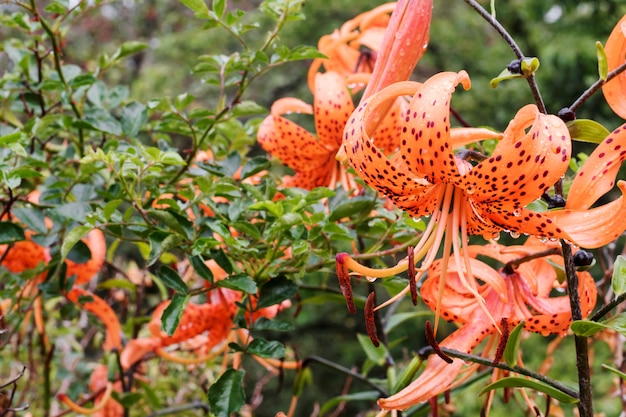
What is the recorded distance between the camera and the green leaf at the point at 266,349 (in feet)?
2.80

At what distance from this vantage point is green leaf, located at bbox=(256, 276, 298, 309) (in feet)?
2.92

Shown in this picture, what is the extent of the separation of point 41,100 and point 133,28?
4414 millimetres

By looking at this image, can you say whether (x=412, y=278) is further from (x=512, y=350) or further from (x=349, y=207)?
(x=349, y=207)

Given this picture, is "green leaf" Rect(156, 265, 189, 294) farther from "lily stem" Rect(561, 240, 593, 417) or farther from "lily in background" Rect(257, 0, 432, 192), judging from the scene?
"lily stem" Rect(561, 240, 593, 417)

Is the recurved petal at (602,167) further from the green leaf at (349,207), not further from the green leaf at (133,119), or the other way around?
the green leaf at (133,119)

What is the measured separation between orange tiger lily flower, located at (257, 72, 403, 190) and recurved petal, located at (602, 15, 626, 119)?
0.41 metres

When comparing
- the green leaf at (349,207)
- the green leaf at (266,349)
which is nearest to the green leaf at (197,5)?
the green leaf at (349,207)

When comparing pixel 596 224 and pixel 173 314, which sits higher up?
pixel 596 224

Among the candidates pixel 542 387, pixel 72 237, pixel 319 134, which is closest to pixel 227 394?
pixel 72 237

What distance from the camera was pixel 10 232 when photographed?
939 mm

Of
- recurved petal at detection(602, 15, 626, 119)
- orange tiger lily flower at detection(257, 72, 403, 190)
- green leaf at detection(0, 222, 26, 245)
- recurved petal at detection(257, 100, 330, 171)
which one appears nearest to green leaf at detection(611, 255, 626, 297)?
recurved petal at detection(602, 15, 626, 119)

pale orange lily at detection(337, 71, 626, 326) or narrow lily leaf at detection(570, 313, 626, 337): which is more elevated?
pale orange lily at detection(337, 71, 626, 326)

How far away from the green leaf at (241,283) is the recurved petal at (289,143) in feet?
1.18

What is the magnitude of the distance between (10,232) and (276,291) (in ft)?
1.11
